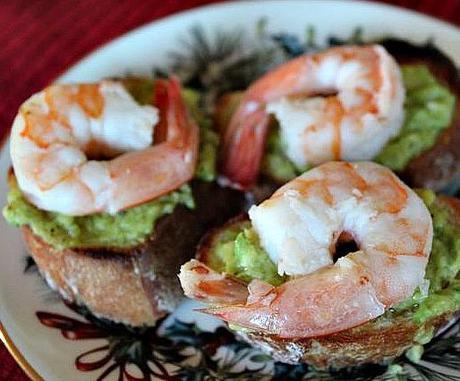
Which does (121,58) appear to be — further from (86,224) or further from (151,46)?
(86,224)

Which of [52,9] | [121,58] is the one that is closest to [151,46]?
[121,58]

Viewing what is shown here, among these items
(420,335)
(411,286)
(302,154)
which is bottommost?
(420,335)

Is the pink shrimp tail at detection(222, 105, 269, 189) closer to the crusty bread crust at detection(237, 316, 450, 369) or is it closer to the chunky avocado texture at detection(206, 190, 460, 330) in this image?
the chunky avocado texture at detection(206, 190, 460, 330)

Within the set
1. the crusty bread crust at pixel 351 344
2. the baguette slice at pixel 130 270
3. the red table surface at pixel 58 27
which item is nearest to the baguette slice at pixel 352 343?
the crusty bread crust at pixel 351 344

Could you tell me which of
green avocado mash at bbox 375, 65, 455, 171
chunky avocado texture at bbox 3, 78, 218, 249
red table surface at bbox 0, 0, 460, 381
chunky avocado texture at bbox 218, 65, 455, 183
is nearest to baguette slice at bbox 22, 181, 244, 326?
chunky avocado texture at bbox 3, 78, 218, 249

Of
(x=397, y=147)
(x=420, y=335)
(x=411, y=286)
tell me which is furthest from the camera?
(x=397, y=147)

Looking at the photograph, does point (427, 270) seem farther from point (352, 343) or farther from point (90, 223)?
point (90, 223)

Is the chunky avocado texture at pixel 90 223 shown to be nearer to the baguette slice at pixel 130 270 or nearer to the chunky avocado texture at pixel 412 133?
the baguette slice at pixel 130 270
